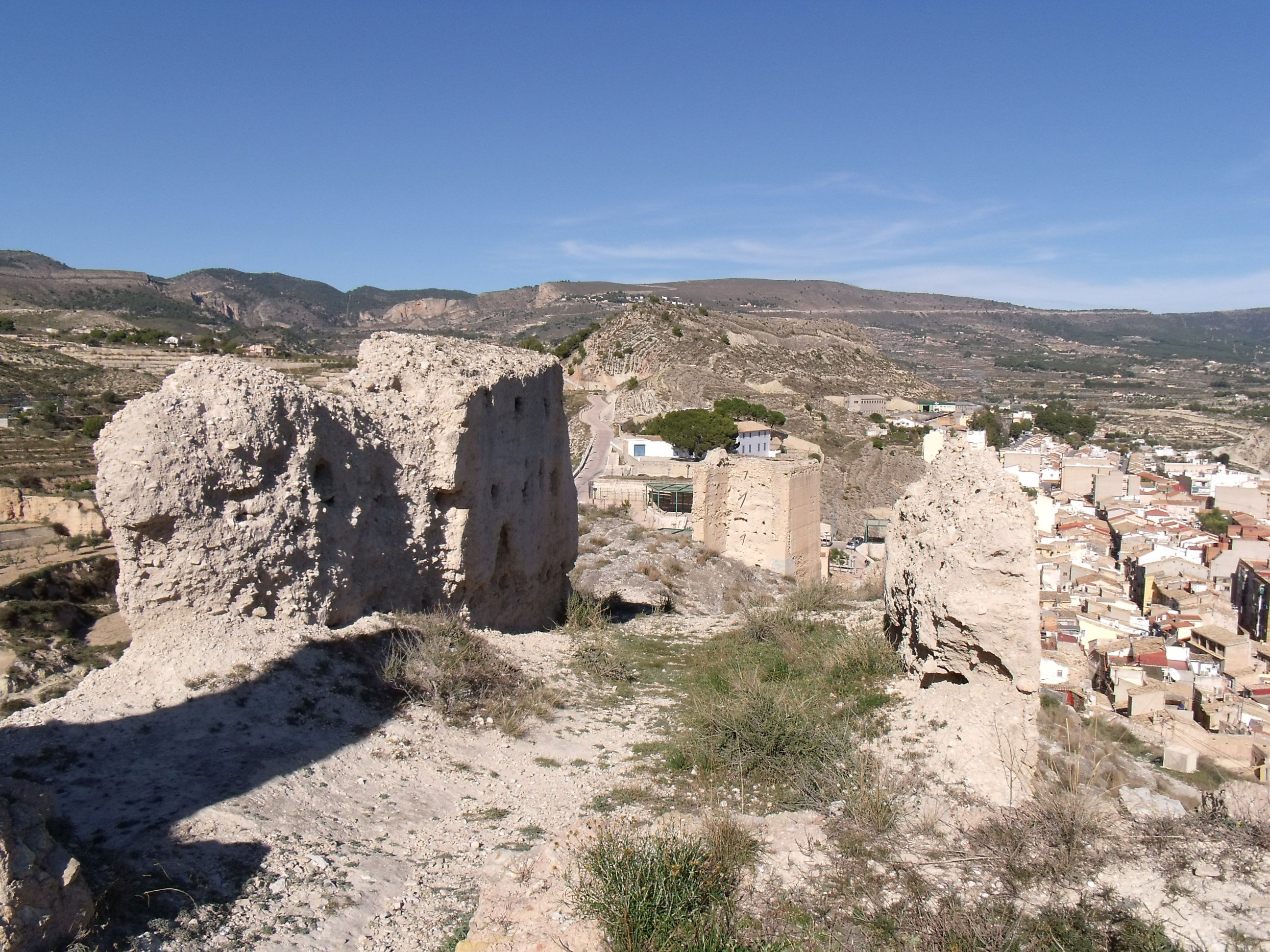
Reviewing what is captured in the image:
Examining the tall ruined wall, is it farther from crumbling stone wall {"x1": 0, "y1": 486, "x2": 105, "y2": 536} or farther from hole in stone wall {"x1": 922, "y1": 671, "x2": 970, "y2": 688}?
crumbling stone wall {"x1": 0, "y1": 486, "x2": 105, "y2": 536}

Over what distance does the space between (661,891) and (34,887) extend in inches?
96.9

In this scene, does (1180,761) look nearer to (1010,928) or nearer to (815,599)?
(1010,928)

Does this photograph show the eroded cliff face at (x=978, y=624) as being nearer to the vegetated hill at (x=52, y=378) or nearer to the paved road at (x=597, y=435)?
the paved road at (x=597, y=435)

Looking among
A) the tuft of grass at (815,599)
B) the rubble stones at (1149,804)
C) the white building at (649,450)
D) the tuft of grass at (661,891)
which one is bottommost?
the white building at (649,450)

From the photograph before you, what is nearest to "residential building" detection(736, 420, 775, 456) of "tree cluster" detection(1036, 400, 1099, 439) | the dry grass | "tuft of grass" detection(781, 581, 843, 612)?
"tuft of grass" detection(781, 581, 843, 612)

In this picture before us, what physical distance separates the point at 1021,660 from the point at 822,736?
58.6 inches

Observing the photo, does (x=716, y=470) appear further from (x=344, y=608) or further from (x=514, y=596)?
(x=344, y=608)

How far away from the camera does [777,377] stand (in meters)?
67.4

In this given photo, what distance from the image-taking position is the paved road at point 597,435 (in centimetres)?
3484

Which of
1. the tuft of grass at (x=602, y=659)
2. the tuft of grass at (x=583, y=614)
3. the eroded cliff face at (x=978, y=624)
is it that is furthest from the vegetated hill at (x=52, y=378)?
the eroded cliff face at (x=978, y=624)

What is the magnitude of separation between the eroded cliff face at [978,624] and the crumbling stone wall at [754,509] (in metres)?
11.7

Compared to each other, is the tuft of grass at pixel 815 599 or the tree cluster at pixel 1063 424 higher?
the tuft of grass at pixel 815 599

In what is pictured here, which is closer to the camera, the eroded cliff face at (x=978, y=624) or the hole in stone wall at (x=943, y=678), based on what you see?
the eroded cliff face at (x=978, y=624)

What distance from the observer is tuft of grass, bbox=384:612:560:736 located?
6852 millimetres
